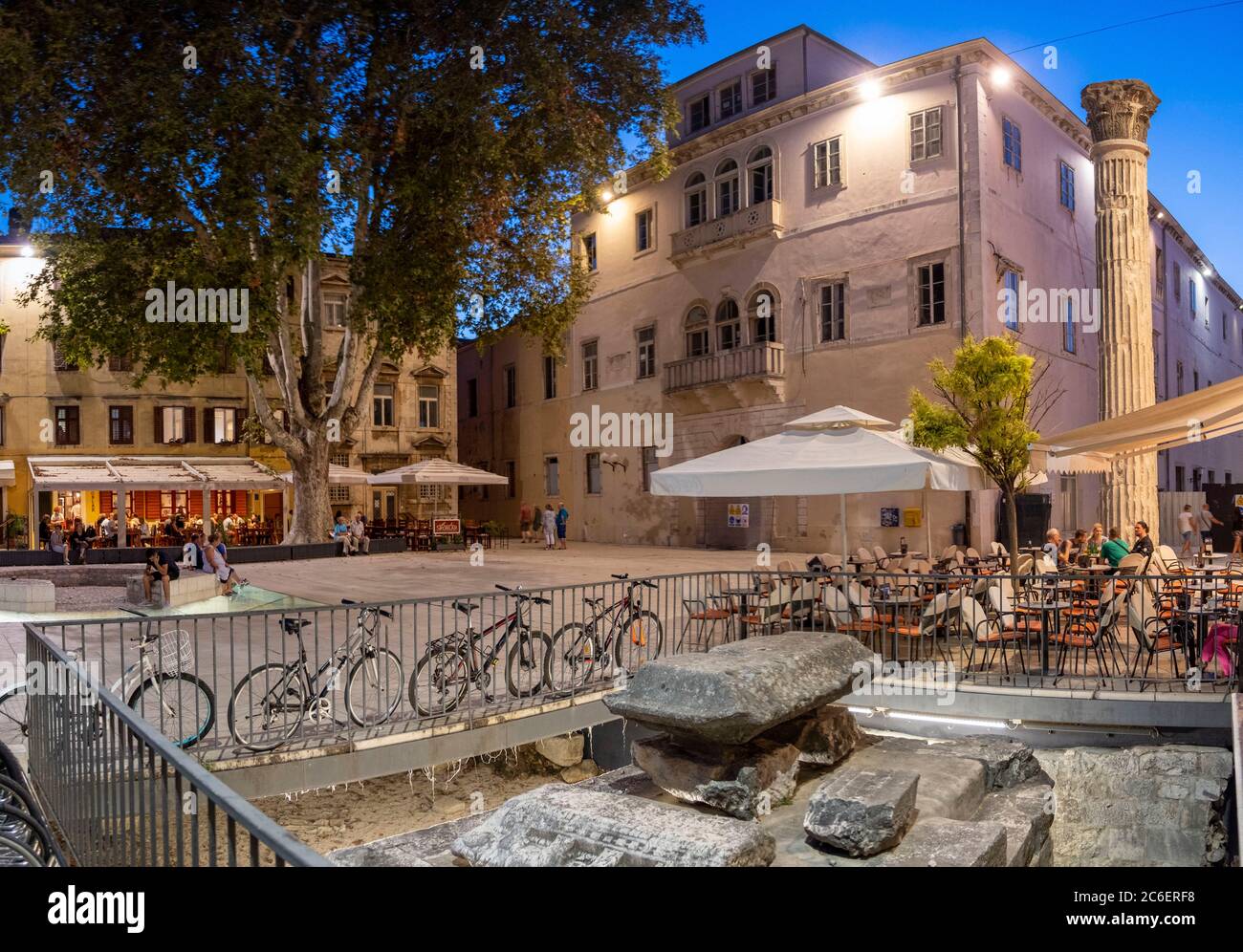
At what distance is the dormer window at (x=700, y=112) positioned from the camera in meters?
30.4

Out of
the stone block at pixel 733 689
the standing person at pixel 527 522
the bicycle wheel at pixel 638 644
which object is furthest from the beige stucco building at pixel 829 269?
the stone block at pixel 733 689

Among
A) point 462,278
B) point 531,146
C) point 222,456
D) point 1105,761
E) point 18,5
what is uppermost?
point 18,5

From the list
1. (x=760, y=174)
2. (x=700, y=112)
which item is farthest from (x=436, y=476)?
(x=700, y=112)

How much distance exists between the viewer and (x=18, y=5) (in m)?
17.3

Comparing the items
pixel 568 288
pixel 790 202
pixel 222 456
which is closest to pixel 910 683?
pixel 568 288

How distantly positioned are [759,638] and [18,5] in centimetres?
1879

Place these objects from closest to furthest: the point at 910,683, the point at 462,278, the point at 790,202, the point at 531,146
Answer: the point at 910,683, the point at 531,146, the point at 462,278, the point at 790,202

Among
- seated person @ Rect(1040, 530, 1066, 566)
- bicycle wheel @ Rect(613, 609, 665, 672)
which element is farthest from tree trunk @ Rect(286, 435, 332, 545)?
seated person @ Rect(1040, 530, 1066, 566)

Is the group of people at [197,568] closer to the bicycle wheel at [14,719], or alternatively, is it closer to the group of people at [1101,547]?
the bicycle wheel at [14,719]

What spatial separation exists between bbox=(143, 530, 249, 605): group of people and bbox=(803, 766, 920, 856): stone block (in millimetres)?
12507

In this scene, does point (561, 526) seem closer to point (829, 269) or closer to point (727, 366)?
point (727, 366)

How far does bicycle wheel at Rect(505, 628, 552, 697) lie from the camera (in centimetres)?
→ 861

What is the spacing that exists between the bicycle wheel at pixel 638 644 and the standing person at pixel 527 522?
2383 cm
